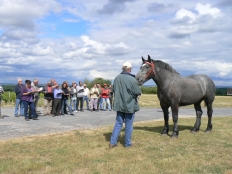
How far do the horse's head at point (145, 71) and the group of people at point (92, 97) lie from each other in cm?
95

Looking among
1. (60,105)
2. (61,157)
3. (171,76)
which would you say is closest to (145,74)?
(171,76)

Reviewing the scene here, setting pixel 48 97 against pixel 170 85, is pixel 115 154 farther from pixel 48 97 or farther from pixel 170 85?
pixel 48 97

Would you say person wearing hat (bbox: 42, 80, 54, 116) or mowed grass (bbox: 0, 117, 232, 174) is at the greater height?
person wearing hat (bbox: 42, 80, 54, 116)

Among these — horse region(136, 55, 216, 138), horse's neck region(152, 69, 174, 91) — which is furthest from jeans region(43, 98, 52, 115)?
horse's neck region(152, 69, 174, 91)

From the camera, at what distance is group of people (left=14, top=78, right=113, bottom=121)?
12695 millimetres

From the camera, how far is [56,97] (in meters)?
14.4

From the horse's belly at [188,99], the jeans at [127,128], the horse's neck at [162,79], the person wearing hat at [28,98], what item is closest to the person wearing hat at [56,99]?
the person wearing hat at [28,98]

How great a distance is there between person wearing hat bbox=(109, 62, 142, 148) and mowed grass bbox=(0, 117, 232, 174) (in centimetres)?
53

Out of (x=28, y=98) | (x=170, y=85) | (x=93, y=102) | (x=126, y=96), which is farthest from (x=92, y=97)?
(x=126, y=96)

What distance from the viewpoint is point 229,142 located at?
7.75m

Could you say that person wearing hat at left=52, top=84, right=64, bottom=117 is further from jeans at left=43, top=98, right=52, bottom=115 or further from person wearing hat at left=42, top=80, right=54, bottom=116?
jeans at left=43, top=98, right=52, bottom=115

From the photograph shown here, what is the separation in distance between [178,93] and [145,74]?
3.97ft

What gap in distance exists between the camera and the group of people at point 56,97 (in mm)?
12695

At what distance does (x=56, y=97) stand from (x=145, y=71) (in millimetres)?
7578
